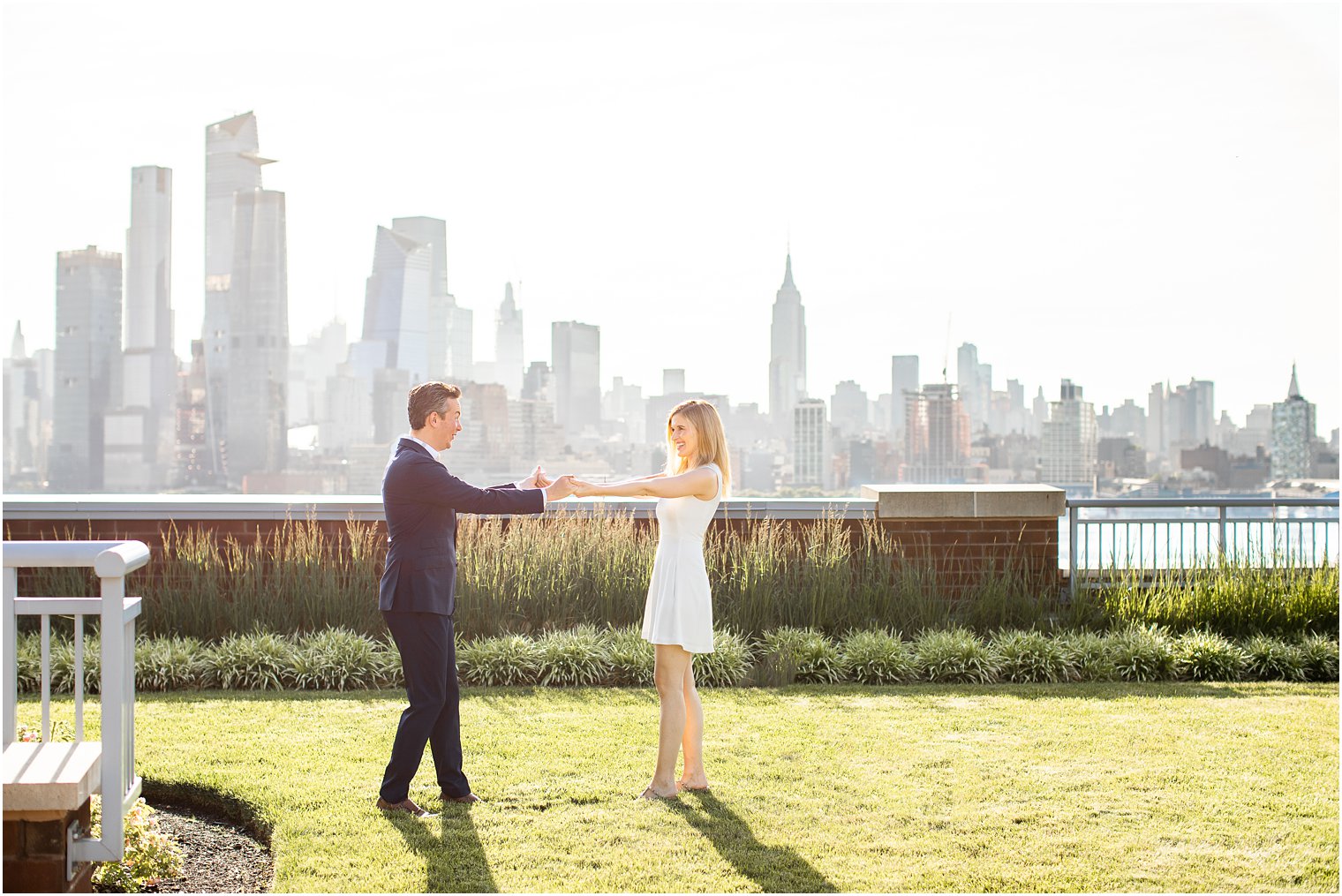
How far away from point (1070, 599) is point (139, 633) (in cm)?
783

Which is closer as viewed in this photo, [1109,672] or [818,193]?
[1109,672]

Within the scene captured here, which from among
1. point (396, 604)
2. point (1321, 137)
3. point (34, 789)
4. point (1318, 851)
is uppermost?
point (1321, 137)

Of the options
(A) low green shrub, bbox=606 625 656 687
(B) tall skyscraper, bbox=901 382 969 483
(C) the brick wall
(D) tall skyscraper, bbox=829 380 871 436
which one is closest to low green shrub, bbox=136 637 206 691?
(A) low green shrub, bbox=606 625 656 687

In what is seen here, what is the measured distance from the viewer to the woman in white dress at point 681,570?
17.4ft

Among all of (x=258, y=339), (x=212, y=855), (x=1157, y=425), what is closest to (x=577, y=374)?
(x=258, y=339)

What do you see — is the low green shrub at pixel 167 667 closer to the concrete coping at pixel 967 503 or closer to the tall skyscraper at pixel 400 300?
the concrete coping at pixel 967 503

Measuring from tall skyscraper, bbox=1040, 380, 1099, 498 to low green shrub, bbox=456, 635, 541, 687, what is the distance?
88945mm

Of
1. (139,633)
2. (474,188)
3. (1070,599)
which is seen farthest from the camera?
(474,188)

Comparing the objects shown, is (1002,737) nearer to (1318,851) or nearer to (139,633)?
(1318,851)

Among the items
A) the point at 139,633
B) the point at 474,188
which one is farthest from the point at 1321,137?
the point at 139,633

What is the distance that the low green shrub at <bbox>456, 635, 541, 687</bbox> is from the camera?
8.35 meters

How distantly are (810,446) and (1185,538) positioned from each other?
80995mm

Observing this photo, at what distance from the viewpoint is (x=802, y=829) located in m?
5.05

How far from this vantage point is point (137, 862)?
14.0 feet
